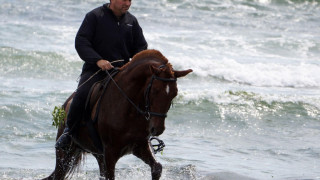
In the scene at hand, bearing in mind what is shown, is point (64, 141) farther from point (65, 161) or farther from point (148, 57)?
point (148, 57)

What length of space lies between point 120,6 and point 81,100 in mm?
1026

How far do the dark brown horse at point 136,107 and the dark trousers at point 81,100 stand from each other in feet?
0.39

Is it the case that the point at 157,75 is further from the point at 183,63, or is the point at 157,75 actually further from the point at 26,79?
the point at 183,63

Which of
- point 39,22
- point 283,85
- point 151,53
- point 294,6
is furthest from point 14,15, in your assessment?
point 151,53

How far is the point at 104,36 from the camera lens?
7.07m

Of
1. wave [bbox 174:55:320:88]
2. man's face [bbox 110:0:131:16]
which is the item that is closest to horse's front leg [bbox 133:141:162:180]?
man's face [bbox 110:0:131:16]

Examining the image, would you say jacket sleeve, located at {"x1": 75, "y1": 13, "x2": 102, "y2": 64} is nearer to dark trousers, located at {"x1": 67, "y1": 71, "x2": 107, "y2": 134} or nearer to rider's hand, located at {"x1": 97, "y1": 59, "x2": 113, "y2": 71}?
rider's hand, located at {"x1": 97, "y1": 59, "x2": 113, "y2": 71}

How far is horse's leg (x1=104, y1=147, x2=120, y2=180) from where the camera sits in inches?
265

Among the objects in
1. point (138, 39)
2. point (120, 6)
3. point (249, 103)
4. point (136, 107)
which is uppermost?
point (120, 6)

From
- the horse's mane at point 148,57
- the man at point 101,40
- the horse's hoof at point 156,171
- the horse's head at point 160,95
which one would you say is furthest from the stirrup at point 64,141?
the horse's head at point 160,95

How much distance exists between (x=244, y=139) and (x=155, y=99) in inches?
258

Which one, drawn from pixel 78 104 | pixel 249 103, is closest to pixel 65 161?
pixel 78 104

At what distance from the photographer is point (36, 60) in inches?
736

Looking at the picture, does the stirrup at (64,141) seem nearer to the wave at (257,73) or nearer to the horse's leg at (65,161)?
the horse's leg at (65,161)
